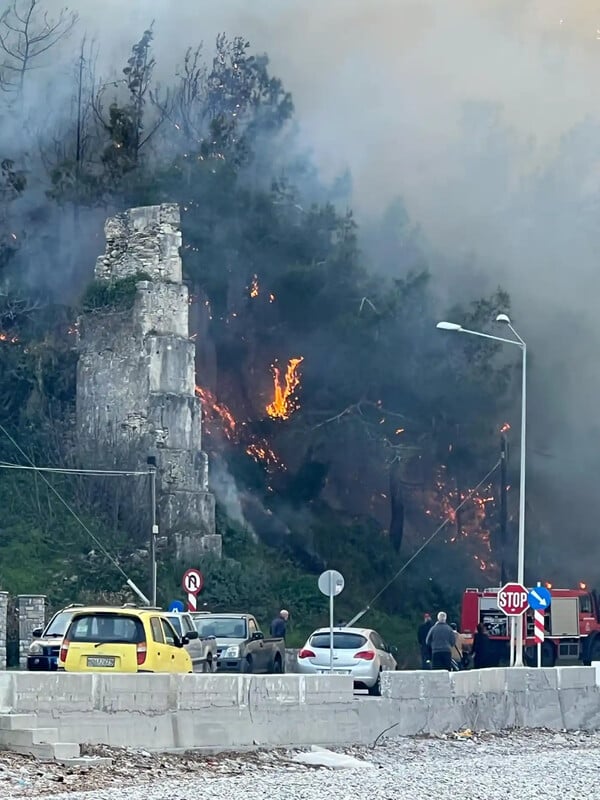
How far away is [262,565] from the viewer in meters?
53.1

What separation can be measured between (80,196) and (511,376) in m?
18.2

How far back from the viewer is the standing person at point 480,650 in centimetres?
4272

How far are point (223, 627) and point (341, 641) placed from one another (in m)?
2.63

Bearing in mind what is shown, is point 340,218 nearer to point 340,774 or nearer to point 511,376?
point 511,376

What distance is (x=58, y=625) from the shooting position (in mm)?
29625

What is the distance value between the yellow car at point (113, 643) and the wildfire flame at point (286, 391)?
36.6 m

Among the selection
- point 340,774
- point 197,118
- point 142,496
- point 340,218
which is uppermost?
point 197,118

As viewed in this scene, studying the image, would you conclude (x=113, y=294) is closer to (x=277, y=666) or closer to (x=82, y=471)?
(x=82, y=471)

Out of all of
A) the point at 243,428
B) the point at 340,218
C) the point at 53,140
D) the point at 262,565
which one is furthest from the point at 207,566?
the point at 53,140

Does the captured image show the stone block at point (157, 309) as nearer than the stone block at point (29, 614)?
No

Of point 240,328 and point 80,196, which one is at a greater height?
point 80,196

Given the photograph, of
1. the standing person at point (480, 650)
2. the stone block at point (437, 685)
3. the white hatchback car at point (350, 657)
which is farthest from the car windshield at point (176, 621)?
the standing person at point (480, 650)

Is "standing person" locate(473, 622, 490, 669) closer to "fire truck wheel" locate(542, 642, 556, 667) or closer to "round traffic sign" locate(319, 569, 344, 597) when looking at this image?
"fire truck wheel" locate(542, 642, 556, 667)

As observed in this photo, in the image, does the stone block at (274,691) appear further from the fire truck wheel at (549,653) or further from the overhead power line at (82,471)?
the overhead power line at (82,471)
